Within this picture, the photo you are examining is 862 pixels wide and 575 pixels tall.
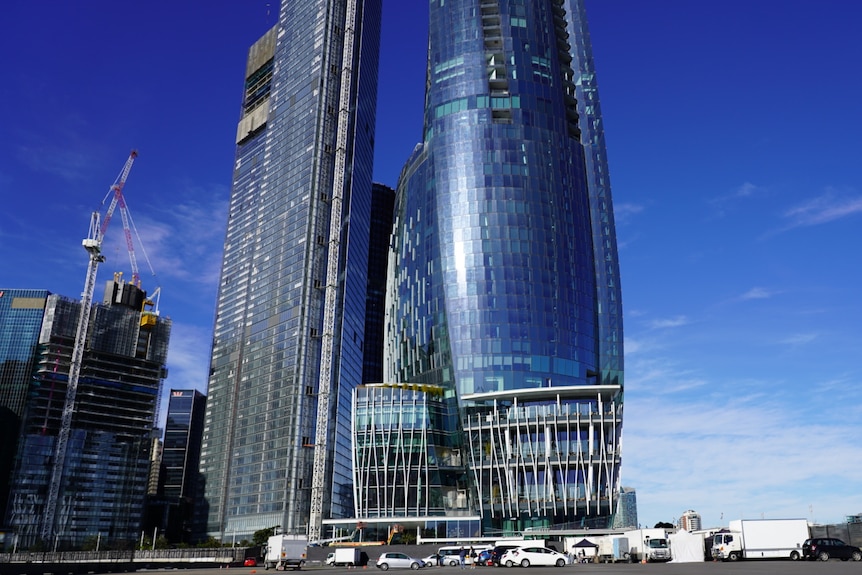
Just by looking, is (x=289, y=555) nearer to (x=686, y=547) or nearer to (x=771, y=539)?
(x=686, y=547)

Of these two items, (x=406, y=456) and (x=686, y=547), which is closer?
(x=686, y=547)

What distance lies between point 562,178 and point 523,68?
2977 cm

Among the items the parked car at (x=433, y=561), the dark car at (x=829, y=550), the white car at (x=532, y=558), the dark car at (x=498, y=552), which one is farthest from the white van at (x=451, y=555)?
the dark car at (x=829, y=550)

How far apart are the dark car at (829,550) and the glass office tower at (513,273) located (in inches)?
3036

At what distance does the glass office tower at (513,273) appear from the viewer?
15200 cm

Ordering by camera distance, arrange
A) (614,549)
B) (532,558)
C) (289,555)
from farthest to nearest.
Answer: (614,549) < (289,555) < (532,558)

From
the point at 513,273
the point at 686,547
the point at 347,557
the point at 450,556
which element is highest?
the point at 513,273

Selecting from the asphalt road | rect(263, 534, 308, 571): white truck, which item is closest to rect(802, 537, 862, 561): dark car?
the asphalt road

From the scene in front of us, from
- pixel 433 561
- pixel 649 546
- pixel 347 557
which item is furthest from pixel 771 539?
pixel 347 557

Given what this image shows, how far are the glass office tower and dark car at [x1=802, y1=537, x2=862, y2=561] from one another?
253 feet

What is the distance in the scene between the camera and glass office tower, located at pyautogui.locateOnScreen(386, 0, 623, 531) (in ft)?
499

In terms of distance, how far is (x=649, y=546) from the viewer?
85312mm

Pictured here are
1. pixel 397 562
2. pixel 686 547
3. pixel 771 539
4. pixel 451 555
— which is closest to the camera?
pixel 771 539

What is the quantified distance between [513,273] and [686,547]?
9145 centimetres
